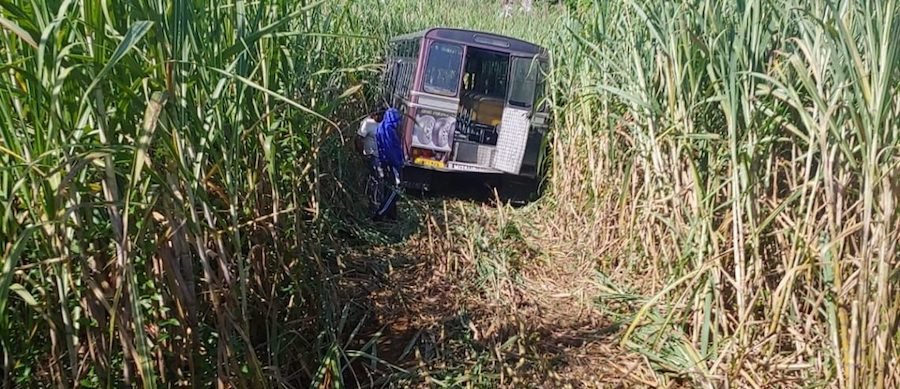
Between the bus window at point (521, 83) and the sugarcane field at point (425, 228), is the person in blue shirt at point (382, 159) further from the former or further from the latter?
the bus window at point (521, 83)

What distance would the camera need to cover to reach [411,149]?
5.46m

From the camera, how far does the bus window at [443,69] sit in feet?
17.8

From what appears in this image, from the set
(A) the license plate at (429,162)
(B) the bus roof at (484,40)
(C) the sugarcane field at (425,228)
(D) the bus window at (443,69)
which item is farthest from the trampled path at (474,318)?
(B) the bus roof at (484,40)

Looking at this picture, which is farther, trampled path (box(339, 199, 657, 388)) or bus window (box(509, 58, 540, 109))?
bus window (box(509, 58, 540, 109))

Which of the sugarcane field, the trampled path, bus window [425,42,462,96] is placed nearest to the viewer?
the sugarcane field

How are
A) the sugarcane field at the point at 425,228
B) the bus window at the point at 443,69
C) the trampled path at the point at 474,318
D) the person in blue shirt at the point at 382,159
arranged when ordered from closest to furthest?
the sugarcane field at the point at 425,228
the trampled path at the point at 474,318
the person in blue shirt at the point at 382,159
the bus window at the point at 443,69

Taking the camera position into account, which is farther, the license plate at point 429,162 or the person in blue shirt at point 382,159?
the license plate at point 429,162

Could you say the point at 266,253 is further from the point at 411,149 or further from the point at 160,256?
the point at 411,149

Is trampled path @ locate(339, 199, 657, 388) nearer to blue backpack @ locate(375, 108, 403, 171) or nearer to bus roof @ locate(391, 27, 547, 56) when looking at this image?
blue backpack @ locate(375, 108, 403, 171)

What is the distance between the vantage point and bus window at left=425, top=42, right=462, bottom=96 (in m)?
5.42

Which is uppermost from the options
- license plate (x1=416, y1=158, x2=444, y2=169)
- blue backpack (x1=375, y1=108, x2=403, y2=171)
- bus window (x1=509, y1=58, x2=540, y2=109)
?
bus window (x1=509, y1=58, x2=540, y2=109)

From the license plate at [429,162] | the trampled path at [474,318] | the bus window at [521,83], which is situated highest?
the bus window at [521,83]

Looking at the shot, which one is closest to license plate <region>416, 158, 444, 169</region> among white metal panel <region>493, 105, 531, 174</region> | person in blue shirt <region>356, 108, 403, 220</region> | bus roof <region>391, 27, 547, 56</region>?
white metal panel <region>493, 105, 531, 174</region>

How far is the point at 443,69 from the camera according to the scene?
546 cm
